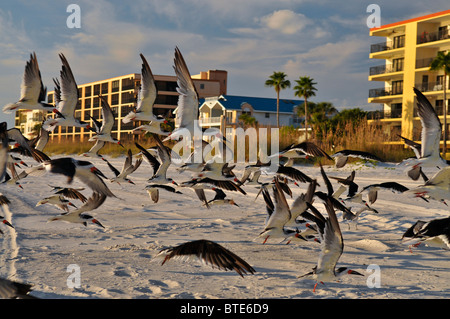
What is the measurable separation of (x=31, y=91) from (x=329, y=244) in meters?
7.28

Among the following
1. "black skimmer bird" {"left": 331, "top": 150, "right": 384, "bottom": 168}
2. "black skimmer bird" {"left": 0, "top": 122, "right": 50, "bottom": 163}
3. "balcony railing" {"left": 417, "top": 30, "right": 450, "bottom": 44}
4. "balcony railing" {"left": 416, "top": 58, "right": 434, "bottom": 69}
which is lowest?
"black skimmer bird" {"left": 331, "top": 150, "right": 384, "bottom": 168}

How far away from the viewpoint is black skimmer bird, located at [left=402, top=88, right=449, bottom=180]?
10273 mm

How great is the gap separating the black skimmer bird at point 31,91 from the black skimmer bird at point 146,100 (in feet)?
5.74

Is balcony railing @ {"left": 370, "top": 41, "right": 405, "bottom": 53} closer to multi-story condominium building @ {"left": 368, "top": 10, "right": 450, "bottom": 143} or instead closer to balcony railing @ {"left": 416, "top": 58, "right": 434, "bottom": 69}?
multi-story condominium building @ {"left": 368, "top": 10, "right": 450, "bottom": 143}

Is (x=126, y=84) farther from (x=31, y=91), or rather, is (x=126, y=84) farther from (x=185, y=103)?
(x=185, y=103)

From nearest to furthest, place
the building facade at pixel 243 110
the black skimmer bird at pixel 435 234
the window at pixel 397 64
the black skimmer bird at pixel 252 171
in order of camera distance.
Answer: the black skimmer bird at pixel 435 234 → the black skimmer bird at pixel 252 171 → the window at pixel 397 64 → the building facade at pixel 243 110

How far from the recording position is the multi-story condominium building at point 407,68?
1844 inches

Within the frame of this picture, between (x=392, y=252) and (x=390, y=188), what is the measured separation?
6.12 ft

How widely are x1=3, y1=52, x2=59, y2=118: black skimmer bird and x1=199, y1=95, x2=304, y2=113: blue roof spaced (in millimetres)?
56808

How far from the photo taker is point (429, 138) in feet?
34.6

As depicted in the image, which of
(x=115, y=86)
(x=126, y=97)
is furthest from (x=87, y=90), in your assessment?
(x=126, y=97)

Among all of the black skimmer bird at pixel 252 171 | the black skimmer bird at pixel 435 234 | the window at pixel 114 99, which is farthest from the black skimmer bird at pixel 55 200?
the window at pixel 114 99

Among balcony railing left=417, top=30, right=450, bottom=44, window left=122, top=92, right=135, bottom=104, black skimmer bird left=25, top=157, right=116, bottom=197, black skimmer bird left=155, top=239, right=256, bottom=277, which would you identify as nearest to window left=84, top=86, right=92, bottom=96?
window left=122, top=92, right=135, bottom=104

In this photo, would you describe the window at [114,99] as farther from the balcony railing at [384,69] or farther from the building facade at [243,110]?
the balcony railing at [384,69]
